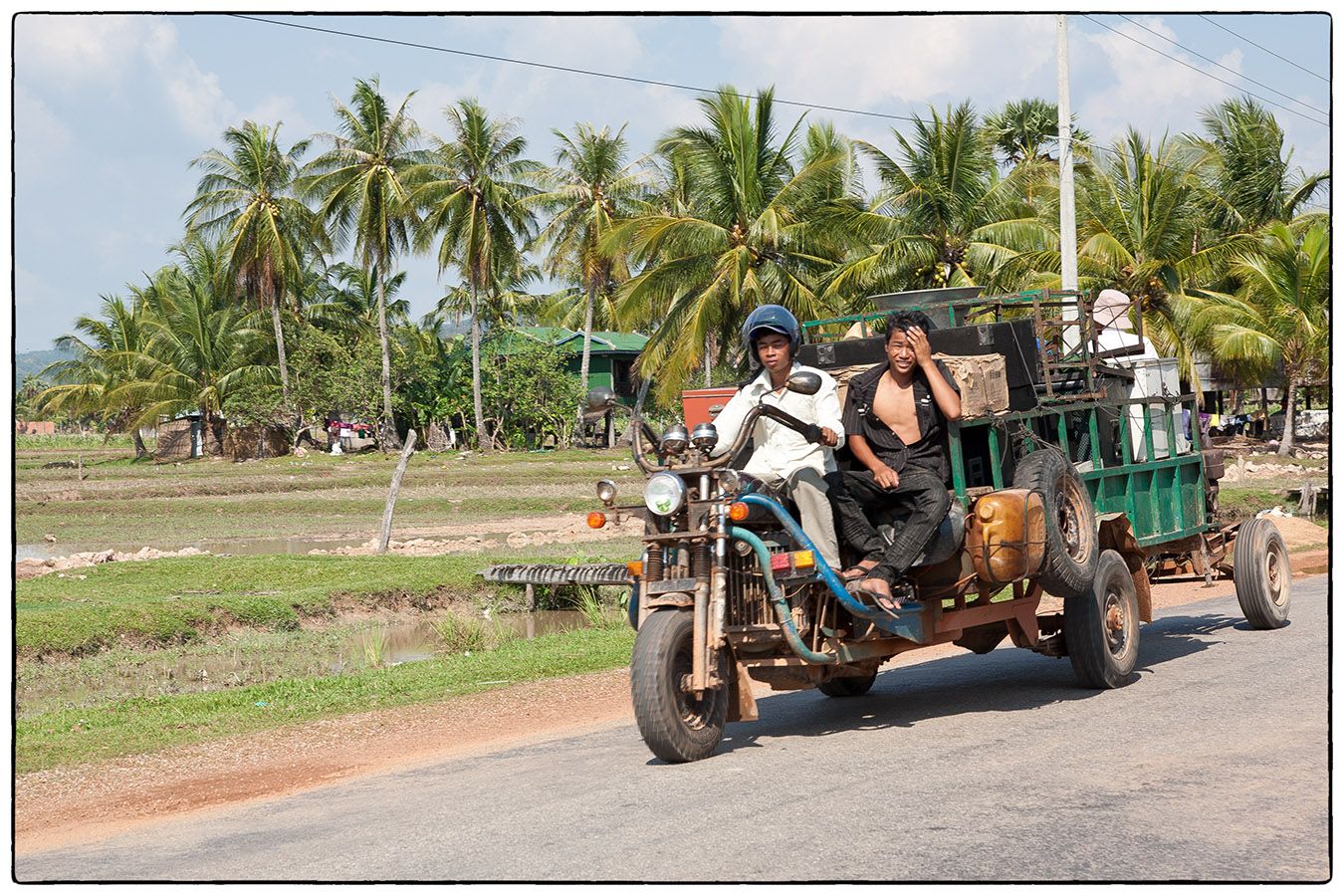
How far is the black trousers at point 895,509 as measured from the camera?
26.2 ft

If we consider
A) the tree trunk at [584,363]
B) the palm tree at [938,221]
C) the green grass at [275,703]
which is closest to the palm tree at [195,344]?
the tree trunk at [584,363]

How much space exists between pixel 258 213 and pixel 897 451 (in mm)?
49933

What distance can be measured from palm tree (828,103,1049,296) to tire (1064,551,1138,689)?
769 inches

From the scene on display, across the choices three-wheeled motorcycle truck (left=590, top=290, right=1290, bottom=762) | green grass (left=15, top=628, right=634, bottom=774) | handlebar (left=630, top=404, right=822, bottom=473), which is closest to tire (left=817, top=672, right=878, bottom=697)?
three-wheeled motorcycle truck (left=590, top=290, right=1290, bottom=762)

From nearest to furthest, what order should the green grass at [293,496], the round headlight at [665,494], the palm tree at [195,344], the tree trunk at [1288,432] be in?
the round headlight at [665,494] < the green grass at [293,496] < the tree trunk at [1288,432] < the palm tree at [195,344]

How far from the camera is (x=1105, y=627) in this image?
9.36m

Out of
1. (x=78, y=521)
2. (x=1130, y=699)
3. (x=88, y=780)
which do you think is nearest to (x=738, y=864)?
(x=1130, y=699)

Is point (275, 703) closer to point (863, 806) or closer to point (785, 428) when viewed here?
point (785, 428)

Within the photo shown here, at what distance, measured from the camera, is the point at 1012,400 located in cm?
922

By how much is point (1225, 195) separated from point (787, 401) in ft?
129

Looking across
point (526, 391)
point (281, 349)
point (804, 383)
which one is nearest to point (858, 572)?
point (804, 383)

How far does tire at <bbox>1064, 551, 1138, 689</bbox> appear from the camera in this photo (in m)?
9.24

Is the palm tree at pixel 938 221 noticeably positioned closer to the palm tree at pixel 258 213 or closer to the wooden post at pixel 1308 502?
the wooden post at pixel 1308 502

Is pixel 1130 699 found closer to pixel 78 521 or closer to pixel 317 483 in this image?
pixel 78 521
